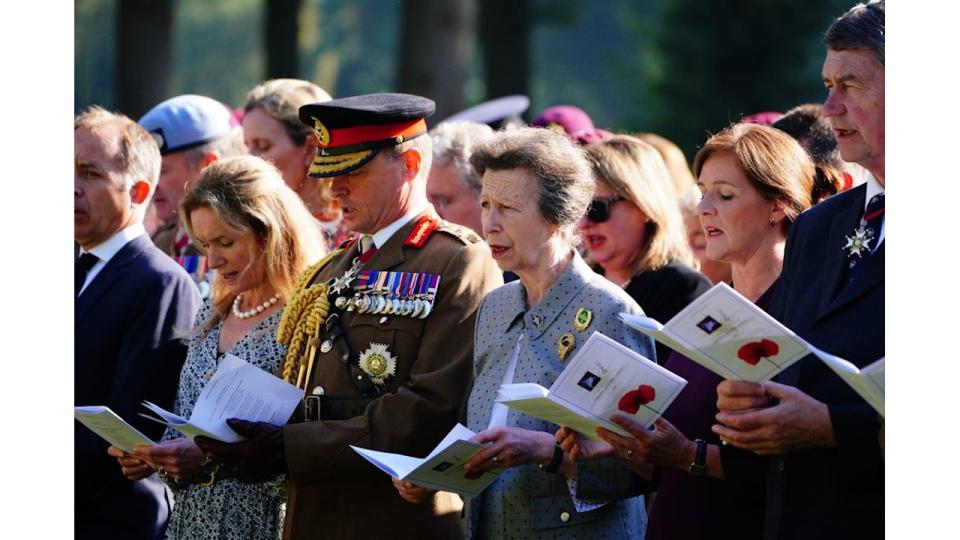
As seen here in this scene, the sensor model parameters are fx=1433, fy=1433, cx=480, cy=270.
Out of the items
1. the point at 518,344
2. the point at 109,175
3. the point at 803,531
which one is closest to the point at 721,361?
the point at 803,531

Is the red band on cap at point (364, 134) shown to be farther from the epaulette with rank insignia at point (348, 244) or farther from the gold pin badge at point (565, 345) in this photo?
the gold pin badge at point (565, 345)

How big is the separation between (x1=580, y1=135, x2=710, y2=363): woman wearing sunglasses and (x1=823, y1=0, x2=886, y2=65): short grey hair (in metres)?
2.07

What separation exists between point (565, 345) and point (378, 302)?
30.2 inches

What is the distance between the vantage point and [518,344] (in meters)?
4.56

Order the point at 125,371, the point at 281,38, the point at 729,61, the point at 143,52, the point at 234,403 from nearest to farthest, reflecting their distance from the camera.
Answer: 1. the point at 234,403
2. the point at 125,371
3. the point at 143,52
4. the point at 729,61
5. the point at 281,38

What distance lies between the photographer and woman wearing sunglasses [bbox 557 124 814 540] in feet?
13.2

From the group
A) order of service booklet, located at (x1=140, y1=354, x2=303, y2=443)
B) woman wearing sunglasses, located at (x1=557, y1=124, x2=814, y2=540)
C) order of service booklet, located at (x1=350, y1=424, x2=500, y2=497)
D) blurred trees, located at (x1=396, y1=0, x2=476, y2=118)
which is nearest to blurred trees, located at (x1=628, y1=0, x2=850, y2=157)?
blurred trees, located at (x1=396, y1=0, x2=476, y2=118)

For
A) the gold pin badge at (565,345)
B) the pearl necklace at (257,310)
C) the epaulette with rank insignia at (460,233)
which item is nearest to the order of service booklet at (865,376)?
the gold pin badge at (565,345)

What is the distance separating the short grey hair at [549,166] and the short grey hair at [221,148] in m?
2.91

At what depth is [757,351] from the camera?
11.6 feet

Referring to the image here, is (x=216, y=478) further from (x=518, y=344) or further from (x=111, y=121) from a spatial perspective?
(x=111, y=121)

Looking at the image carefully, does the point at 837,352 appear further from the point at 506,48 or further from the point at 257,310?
the point at 506,48

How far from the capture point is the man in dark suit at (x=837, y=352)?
3.56 metres

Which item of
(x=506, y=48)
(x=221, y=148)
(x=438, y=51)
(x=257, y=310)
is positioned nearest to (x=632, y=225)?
(x=257, y=310)
